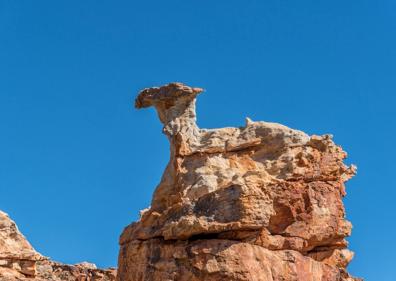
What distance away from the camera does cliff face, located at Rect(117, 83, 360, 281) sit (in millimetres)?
18938

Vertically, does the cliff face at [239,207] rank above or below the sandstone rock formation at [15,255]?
below

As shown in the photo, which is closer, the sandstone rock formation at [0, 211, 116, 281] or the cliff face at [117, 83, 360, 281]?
the cliff face at [117, 83, 360, 281]

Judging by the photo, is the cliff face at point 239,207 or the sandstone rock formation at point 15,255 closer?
the cliff face at point 239,207

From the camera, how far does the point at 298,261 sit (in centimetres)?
1969

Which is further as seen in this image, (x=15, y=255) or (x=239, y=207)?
(x=15, y=255)

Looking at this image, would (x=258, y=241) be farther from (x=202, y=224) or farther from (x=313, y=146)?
(x=313, y=146)

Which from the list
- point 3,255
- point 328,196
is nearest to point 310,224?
point 328,196

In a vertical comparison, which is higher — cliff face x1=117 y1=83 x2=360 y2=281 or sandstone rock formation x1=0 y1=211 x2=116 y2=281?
sandstone rock formation x1=0 y1=211 x2=116 y2=281

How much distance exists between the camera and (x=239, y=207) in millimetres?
18875

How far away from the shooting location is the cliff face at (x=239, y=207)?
18.9 m

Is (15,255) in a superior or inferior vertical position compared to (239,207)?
superior

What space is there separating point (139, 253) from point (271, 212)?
12.7 ft

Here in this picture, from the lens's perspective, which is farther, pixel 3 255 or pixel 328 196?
pixel 3 255

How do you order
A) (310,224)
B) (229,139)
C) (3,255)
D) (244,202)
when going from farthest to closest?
(3,255) → (229,139) → (310,224) → (244,202)
